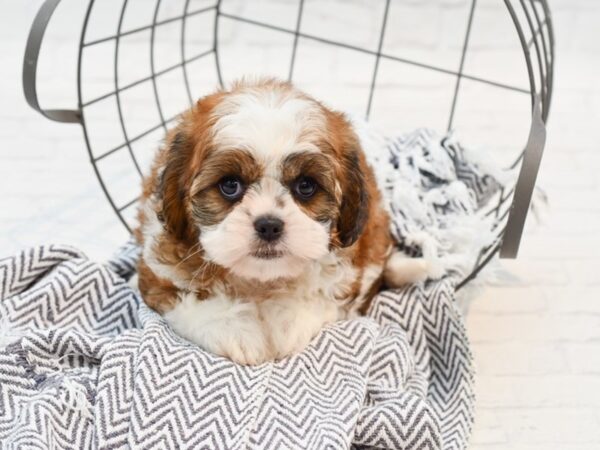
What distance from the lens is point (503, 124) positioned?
411 centimetres

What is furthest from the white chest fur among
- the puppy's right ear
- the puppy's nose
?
the puppy's nose

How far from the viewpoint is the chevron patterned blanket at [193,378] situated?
79.1 inches

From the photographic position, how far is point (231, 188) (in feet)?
6.72

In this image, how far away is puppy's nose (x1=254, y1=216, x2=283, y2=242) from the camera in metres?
1.97

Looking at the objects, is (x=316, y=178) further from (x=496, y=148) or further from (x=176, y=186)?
(x=496, y=148)

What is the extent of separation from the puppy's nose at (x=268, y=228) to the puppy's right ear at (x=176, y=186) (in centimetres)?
25

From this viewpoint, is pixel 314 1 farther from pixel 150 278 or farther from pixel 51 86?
pixel 150 278

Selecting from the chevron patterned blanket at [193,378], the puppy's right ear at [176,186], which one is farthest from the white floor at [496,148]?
the puppy's right ear at [176,186]

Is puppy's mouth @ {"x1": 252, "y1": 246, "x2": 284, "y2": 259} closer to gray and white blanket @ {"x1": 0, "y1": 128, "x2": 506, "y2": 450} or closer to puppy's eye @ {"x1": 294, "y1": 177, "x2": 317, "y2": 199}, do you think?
puppy's eye @ {"x1": 294, "y1": 177, "x2": 317, "y2": 199}

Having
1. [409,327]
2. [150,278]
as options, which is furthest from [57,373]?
[409,327]

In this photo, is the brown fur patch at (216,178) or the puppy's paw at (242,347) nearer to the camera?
the brown fur patch at (216,178)

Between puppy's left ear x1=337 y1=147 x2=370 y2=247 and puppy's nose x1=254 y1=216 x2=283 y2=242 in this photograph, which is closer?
puppy's nose x1=254 y1=216 x2=283 y2=242

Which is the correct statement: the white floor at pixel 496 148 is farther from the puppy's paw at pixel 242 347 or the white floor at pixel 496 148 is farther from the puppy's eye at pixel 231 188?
the puppy's eye at pixel 231 188

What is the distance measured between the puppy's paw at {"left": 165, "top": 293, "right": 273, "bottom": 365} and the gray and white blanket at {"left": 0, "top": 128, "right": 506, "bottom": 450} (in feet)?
0.13
